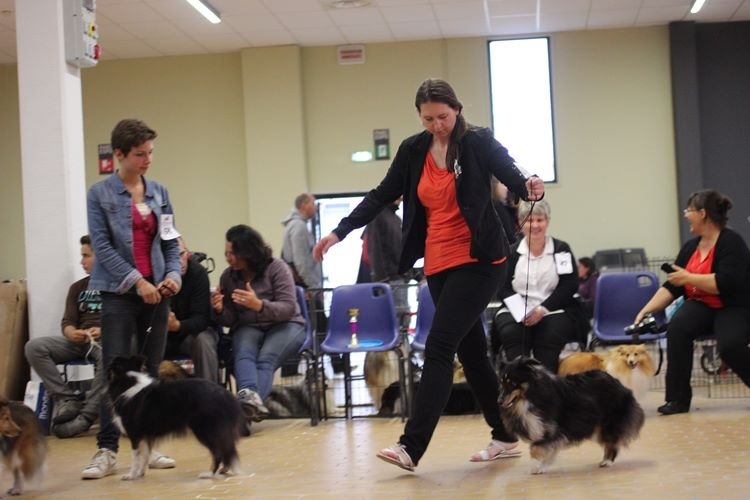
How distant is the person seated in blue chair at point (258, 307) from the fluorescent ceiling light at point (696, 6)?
6.89 meters

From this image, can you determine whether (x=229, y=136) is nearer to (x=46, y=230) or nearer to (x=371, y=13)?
(x=371, y=13)

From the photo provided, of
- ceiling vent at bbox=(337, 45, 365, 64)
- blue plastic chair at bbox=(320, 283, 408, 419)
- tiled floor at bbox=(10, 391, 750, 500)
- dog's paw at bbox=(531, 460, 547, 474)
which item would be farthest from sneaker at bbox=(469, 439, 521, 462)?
ceiling vent at bbox=(337, 45, 365, 64)

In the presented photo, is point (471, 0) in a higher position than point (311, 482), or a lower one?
higher

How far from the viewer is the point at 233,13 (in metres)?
10.8

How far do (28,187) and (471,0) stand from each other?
5.88 meters

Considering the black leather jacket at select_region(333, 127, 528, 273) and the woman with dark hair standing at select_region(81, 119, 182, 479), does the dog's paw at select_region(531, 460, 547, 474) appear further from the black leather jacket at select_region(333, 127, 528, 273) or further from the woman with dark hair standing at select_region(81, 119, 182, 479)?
the woman with dark hair standing at select_region(81, 119, 182, 479)

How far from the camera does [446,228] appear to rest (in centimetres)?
396

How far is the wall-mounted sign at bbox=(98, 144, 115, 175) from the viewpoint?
12875 millimetres

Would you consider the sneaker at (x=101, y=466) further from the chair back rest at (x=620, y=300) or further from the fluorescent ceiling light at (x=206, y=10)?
the fluorescent ceiling light at (x=206, y=10)

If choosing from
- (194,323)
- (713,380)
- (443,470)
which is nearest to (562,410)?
(443,470)

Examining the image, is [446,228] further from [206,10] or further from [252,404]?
[206,10]

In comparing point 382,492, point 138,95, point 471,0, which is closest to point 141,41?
point 138,95

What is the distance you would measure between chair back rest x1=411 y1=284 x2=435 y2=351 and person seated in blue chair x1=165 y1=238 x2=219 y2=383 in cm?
126

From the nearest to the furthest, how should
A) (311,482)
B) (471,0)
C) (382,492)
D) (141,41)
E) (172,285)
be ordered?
(382,492) → (311,482) → (172,285) → (471,0) → (141,41)
